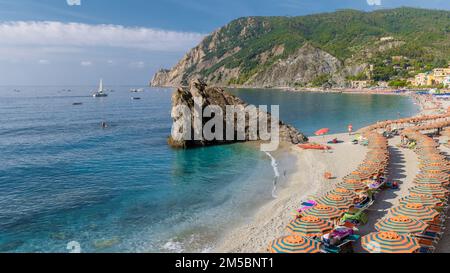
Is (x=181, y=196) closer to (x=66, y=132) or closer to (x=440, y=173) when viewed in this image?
(x=440, y=173)

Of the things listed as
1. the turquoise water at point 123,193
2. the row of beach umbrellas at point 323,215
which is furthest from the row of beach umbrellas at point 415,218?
the turquoise water at point 123,193

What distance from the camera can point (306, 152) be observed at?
45.2 metres

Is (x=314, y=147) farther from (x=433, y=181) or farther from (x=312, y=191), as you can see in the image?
(x=433, y=181)

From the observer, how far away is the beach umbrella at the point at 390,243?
1528cm

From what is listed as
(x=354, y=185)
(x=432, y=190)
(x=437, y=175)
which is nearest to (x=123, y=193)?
(x=354, y=185)

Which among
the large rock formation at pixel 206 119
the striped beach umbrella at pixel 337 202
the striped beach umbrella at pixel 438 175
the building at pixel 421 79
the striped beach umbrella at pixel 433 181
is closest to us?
the striped beach umbrella at pixel 337 202

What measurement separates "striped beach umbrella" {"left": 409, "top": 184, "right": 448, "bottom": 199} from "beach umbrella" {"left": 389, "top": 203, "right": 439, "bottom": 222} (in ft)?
10.6

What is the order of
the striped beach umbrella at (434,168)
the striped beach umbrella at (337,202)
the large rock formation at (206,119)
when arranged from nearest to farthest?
the striped beach umbrella at (337,202) → the striped beach umbrella at (434,168) → the large rock formation at (206,119)

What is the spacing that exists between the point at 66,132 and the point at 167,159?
32509 mm

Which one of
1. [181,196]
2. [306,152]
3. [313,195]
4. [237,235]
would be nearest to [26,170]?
[181,196]

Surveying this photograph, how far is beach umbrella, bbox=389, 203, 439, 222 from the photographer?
62.5 ft

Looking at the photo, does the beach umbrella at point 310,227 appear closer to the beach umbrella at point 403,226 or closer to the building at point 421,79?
the beach umbrella at point 403,226

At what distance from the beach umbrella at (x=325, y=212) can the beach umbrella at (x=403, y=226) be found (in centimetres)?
269

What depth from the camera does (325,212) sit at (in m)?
20.3
